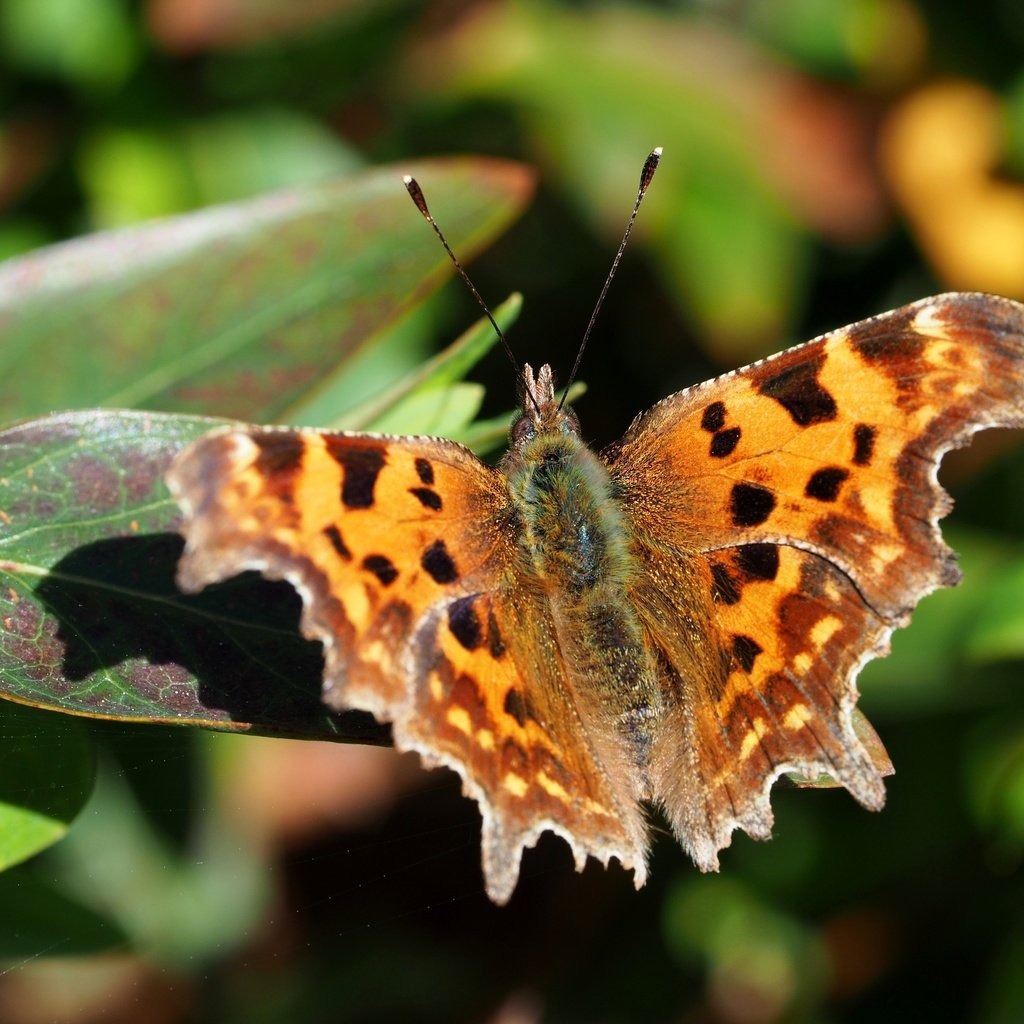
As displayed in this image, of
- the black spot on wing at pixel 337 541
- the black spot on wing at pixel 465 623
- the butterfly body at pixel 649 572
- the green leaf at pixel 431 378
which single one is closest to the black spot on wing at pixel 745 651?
the butterfly body at pixel 649 572

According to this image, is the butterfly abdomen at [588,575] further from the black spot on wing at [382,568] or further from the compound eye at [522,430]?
the black spot on wing at [382,568]

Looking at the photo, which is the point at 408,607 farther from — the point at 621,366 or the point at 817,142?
the point at 817,142

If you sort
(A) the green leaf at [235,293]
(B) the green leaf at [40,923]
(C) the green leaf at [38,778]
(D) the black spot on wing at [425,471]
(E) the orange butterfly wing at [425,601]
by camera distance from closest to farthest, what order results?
(E) the orange butterfly wing at [425,601] < (C) the green leaf at [38,778] < (D) the black spot on wing at [425,471] < (B) the green leaf at [40,923] < (A) the green leaf at [235,293]

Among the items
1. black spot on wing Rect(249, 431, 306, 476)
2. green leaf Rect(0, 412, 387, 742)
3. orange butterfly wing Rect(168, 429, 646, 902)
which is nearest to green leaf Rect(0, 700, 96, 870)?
green leaf Rect(0, 412, 387, 742)

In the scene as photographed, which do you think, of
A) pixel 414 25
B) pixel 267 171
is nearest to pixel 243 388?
pixel 267 171

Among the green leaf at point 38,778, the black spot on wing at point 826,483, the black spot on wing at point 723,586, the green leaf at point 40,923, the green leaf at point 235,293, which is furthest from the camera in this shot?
the green leaf at point 235,293

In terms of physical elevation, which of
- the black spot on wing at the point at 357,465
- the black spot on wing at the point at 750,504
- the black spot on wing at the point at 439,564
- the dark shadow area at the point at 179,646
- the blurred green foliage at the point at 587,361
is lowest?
the blurred green foliage at the point at 587,361

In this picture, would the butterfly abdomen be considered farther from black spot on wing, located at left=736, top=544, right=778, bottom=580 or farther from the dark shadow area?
the dark shadow area
